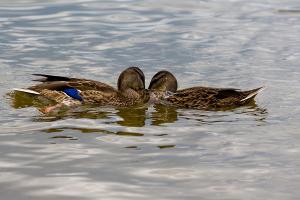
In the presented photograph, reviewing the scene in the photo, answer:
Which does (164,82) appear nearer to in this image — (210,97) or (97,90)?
(210,97)

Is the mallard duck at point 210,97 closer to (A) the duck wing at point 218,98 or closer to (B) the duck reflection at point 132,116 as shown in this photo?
(A) the duck wing at point 218,98

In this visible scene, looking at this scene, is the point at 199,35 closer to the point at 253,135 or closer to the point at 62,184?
the point at 253,135

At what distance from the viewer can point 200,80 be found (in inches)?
520

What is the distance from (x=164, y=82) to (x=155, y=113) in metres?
0.82

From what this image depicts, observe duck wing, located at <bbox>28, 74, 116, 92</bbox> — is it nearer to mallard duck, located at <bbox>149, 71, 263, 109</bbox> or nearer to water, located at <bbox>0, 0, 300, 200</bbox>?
water, located at <bbox>0, 0, 300, 200</bbox>

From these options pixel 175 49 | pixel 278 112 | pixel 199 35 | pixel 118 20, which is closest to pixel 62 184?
pixel 278 112

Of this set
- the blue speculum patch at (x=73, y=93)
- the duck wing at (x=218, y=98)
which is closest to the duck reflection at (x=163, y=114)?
the duck wing at (x=218, y=98)

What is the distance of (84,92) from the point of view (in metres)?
11.8

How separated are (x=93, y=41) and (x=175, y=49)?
1.69 m

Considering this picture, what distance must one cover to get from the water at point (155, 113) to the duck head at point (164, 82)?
44 cm

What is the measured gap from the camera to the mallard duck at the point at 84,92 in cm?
1188

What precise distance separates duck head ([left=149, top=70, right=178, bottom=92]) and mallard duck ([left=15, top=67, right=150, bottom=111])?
0.25 m

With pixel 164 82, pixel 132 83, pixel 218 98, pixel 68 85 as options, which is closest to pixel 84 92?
pixel 68 85

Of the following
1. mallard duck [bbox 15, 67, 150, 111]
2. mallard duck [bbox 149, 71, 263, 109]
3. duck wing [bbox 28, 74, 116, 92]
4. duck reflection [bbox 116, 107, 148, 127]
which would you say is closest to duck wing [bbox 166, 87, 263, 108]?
mallard duck [bbox 149, 71, 263, 109]
